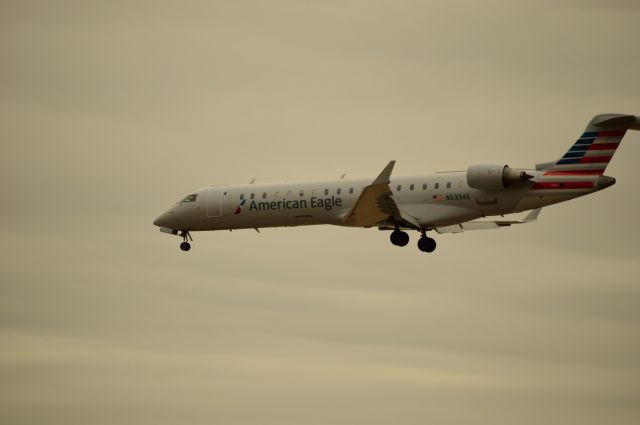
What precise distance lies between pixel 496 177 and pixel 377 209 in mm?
4870

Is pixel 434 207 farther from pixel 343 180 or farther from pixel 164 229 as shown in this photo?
pixel 164 229

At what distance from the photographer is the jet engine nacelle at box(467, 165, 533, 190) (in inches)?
2112

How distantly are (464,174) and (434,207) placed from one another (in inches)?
67.9

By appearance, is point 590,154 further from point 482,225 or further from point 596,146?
point 482,225

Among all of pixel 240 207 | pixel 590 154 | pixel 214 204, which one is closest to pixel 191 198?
pixel 214 204

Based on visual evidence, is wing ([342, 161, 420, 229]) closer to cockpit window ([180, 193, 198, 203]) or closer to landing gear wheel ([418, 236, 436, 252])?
landing gear wheel ([418, 236, 436, 252])

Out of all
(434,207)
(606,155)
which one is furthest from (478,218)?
(606,155)

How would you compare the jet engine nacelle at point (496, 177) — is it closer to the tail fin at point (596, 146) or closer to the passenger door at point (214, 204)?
the tail fin at point (596, 146)

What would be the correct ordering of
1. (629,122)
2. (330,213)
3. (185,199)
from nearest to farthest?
(629,122) < (330,213) < (185,199)

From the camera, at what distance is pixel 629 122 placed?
5234 centimetres

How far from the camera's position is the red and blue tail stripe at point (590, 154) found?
52.9 meters

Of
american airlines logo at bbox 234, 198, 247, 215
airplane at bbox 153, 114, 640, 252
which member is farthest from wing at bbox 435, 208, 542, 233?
american airlines logo at bbox 234, 198, 247, 215

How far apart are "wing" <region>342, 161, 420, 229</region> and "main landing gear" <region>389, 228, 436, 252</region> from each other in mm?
1633

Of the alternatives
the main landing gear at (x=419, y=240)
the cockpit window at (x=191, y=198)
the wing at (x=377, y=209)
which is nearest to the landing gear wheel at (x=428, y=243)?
the main landing gear at (x=419, y=240)
